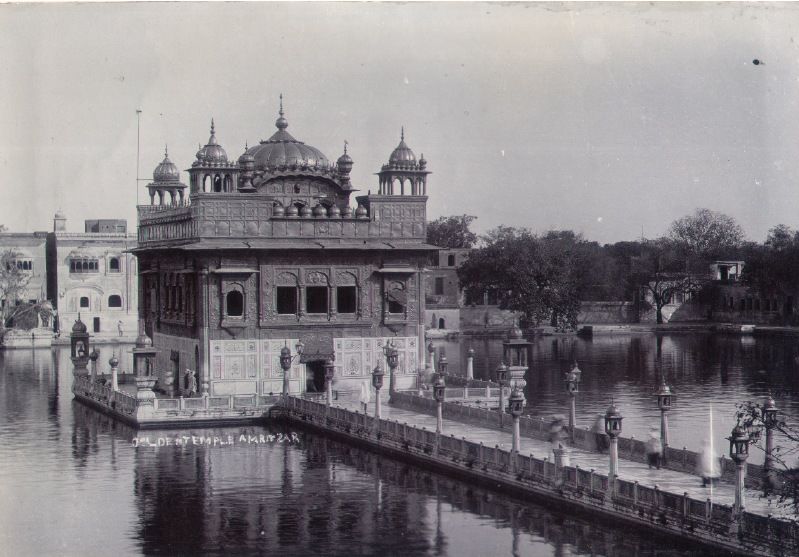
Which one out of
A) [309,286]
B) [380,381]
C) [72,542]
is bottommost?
[72,542]

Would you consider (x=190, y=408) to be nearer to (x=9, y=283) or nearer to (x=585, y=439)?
(x=585, y=439)

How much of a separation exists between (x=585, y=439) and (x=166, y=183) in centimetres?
2700

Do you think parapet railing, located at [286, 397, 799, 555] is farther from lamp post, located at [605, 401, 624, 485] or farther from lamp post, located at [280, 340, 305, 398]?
lamp post, located at [280, 340, 305, 398]

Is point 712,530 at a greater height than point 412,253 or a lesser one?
lesser

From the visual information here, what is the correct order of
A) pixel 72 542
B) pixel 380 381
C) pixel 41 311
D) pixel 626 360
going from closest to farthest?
pixel 72 542 → pixel 380 381 → pixel 626 360 → pixel 41 311

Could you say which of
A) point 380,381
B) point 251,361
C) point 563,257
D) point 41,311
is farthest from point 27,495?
point 563,257

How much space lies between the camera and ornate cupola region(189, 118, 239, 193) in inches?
1730

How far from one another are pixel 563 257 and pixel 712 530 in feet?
197

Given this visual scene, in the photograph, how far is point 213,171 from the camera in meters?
44.1

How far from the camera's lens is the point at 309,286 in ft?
136

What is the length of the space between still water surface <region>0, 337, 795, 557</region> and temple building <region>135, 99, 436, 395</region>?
404 cm

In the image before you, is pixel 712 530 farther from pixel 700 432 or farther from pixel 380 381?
pixel 700 432

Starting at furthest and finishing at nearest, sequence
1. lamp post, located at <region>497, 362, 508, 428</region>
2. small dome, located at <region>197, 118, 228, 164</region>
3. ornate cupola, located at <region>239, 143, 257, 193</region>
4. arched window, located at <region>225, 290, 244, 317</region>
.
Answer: small dome, located at <region>197, 118, 228, 164</region> → ornate cupola, located at <region>239, 143, 257, 193</region> → arched window, located at <region>225, 290, 244, 317</region> → lamp post, located at <region>497, 362, 508, 428</region>

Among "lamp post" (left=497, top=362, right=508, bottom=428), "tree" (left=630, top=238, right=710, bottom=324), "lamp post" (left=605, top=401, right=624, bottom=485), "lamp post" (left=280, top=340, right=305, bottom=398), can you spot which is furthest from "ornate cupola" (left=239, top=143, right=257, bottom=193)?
"tree" (left=630, top=238, right=710, bottom=324)
